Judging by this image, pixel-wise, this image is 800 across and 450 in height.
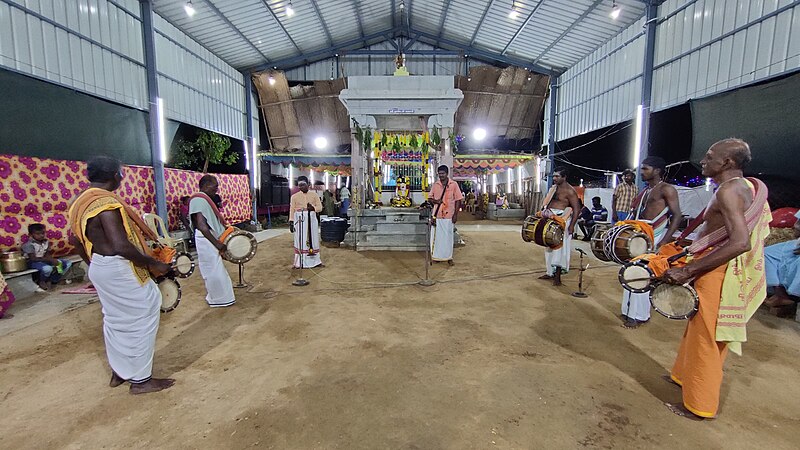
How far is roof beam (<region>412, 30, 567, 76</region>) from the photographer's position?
16766 millimetres

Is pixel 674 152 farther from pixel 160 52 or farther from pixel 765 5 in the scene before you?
pixel 160 52

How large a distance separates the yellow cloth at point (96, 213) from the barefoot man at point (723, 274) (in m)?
3.74

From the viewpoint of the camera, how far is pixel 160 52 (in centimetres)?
1046

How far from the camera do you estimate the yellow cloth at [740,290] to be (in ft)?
7.66

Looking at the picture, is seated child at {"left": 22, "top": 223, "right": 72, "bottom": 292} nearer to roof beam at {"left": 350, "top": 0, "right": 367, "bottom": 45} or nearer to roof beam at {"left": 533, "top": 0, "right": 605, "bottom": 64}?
roof beam at {"left": 350, "top": 0, "right": 367, "bottom": 45}

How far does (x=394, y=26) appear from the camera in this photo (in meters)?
17.2

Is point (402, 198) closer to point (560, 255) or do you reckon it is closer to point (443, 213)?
point (443, 213)

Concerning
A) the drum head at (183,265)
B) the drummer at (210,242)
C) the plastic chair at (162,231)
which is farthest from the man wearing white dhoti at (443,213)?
the drum head at (183,265)

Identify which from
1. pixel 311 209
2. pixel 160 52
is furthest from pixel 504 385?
pixel 160 52

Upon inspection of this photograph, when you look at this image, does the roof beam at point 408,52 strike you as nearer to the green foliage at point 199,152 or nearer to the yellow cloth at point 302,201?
the green foliage at point 199,152

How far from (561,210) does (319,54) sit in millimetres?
14706

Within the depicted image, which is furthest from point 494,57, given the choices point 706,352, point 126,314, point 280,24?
point 126,314

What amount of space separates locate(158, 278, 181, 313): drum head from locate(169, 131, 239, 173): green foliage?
29.4ft

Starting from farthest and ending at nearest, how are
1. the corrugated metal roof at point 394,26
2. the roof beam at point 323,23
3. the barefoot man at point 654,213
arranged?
the roof beam at point 323,23, the corrugated metal roof at point 394,26, the barefoot man at point 654,213
